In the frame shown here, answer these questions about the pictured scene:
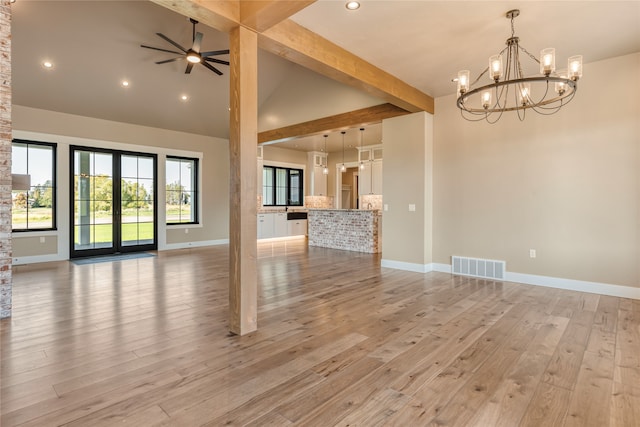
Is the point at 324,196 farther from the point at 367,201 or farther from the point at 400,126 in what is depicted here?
the point at 400,126

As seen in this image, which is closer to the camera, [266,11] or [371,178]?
[266,11]

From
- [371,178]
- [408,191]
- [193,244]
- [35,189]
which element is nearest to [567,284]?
[408,191]

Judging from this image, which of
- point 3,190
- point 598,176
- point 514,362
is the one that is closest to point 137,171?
point 3,190

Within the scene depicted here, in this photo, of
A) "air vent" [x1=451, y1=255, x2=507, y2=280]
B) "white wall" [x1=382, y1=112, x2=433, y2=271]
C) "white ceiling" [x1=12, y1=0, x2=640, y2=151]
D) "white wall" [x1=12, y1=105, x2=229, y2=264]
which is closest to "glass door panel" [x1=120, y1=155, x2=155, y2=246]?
"white wall" [x1=12, y1=105, x2=229, y2=264]

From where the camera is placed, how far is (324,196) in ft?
39.7

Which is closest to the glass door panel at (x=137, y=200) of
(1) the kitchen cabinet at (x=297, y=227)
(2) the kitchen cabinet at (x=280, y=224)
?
(2) the kitchen cabinet at (x=280, y=224)

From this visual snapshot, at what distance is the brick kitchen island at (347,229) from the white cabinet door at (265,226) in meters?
1.69

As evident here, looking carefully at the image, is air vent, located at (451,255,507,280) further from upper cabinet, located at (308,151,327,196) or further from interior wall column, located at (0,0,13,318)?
upper cabinet, located at (308,151,327,196)

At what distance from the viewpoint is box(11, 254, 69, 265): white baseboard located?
6264 mm

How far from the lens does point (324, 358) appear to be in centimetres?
252

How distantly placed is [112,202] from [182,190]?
5.47 ft

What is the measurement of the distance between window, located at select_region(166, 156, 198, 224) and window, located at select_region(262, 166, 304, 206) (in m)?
2.54

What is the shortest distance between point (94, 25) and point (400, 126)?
5.29m

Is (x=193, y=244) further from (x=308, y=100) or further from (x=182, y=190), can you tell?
(x=308, y=100)
